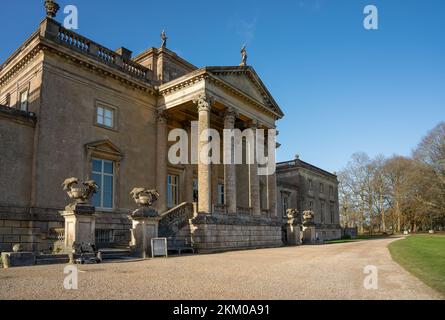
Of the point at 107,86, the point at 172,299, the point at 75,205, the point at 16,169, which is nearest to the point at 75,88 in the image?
the point at 107,86

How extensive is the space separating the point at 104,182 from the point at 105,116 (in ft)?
12.7

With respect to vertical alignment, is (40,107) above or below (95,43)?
below

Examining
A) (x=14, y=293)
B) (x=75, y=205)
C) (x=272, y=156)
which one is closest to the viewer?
(x=14, y=293)

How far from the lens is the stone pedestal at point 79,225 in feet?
42.8

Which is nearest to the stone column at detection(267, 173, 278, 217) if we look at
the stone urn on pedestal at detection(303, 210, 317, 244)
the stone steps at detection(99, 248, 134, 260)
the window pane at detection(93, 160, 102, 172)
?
the stone urn on pedestal at detection(303, 210, 317, 244)

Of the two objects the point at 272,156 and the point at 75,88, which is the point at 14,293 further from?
the point at 272,156

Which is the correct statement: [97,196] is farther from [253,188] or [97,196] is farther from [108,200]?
[253,188]

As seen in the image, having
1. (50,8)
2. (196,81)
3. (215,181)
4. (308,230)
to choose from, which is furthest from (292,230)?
(50,8)

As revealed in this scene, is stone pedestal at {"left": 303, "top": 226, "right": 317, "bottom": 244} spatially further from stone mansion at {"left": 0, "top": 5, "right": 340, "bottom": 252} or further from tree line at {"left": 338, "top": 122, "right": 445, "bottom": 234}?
tree line at {"left": 338, "top": 122, "right": 445, "bottom": 234}

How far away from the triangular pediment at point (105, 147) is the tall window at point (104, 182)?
0.61 m

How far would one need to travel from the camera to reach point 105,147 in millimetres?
20391

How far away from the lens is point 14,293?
21.7 feet

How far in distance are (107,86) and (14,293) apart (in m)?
16.1

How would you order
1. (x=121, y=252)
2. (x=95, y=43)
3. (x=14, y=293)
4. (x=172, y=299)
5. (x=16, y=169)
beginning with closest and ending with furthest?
(x=172, y=299), (x=14, y=293), (x=121, y=252), (x=16, y=169), (x=95, y=43)
